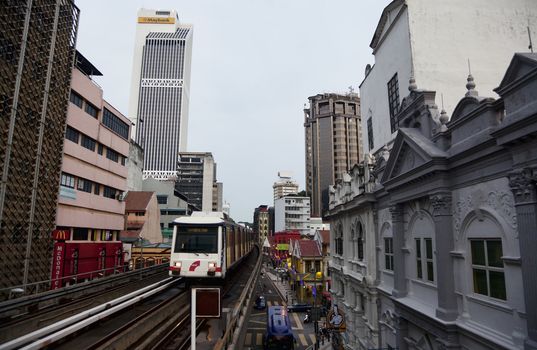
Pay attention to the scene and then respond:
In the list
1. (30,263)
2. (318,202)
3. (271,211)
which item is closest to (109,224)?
(30,263)

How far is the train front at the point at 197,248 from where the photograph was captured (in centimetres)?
1538

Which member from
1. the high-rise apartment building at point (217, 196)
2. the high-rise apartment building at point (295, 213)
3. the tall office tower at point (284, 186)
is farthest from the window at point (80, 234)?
the tall office tower at point (284, 186)

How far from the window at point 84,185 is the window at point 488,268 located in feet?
98.7

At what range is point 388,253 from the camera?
15.7 metres

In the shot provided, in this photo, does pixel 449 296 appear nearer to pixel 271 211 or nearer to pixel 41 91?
pixel 41 91

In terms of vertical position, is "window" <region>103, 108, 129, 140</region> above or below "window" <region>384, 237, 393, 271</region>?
above

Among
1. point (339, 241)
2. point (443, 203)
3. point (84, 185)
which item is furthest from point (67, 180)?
point (443, 203)

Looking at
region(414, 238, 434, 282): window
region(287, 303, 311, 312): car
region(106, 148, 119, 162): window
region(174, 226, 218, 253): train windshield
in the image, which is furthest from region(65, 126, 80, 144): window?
region(287, 303, 311, 312): car

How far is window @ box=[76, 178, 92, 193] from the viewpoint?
95.6 feet

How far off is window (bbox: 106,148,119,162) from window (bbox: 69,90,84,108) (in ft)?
21.4

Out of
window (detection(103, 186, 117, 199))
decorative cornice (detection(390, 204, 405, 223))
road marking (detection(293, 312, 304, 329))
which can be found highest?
window (detection(103, 186, 117, 199))

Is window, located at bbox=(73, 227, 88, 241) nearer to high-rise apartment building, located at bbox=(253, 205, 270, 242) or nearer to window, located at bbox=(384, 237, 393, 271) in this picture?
window, located at bbox=(384, 237, 393, 271)

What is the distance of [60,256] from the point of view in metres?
23.9

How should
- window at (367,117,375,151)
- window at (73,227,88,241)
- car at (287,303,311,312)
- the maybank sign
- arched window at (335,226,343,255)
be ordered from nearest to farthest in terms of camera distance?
window at (367,117,375,151), arched window at (335,226,343,255), window at (73,227,88,241), car at (287,303,311,312), the maybank sign
